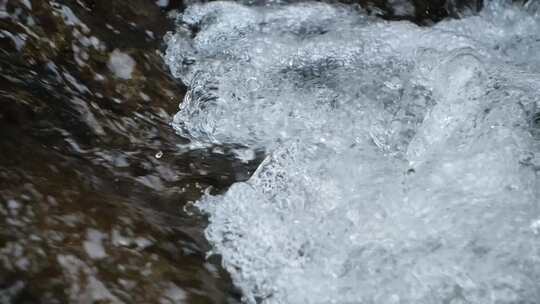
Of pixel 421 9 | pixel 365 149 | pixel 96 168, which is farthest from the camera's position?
pixel 421 9

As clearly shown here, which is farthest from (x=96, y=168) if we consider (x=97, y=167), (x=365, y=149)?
(x=365, y=149)

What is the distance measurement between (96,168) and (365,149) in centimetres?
93

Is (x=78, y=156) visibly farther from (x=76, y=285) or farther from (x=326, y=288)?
(x=326, y=288)

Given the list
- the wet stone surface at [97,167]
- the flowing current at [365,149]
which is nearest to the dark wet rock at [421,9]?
the flowing current at [365,149]

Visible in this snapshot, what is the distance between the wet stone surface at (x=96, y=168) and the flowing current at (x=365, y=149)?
124 millimetres

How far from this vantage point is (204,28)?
3012 millimetres

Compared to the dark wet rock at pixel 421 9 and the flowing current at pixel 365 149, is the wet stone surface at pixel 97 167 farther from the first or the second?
the dark wet rock at pixel 421 9

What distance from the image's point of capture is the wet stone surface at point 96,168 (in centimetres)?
146

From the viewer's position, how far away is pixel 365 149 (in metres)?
2.23

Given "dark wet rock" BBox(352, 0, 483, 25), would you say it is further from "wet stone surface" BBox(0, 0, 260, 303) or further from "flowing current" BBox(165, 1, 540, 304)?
"wet stone surface" BBox(0, 0, 260, 303)

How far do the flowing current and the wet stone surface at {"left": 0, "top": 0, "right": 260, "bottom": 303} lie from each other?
12 centimetres

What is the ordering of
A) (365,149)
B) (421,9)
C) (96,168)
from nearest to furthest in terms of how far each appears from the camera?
(96,168), (365,149), (421,9)

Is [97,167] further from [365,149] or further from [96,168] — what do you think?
[365,149]

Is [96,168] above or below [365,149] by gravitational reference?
above
